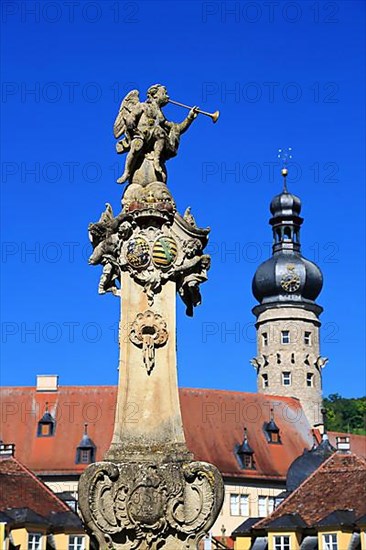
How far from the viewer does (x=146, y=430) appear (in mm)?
9531

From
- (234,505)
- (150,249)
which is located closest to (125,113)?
(150,249)

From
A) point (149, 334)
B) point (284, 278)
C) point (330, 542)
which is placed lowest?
point (149, 334)

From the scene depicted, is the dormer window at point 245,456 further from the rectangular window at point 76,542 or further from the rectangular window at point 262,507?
the rectangular window at point 76,542

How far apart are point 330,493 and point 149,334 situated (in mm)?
28522

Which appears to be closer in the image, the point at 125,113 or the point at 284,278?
the point at 125,113

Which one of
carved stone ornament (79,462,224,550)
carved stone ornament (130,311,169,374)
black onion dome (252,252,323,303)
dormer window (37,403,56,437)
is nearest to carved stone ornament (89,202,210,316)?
carved stone ornament (130,311,169,374)

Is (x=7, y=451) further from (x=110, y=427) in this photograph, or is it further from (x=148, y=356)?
(x=148, y=356)

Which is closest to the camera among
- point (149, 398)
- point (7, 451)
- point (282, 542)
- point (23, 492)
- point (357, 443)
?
point (149, 398)

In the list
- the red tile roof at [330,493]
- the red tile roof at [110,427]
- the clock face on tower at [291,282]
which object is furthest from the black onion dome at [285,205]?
the red tile roof at [330,493]

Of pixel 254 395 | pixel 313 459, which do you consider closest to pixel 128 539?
pixel 313 459

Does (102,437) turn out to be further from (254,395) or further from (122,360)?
(122,360)

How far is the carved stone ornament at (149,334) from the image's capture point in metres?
9.71

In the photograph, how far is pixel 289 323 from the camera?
73250 mm

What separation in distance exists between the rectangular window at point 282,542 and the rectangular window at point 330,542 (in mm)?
1854
